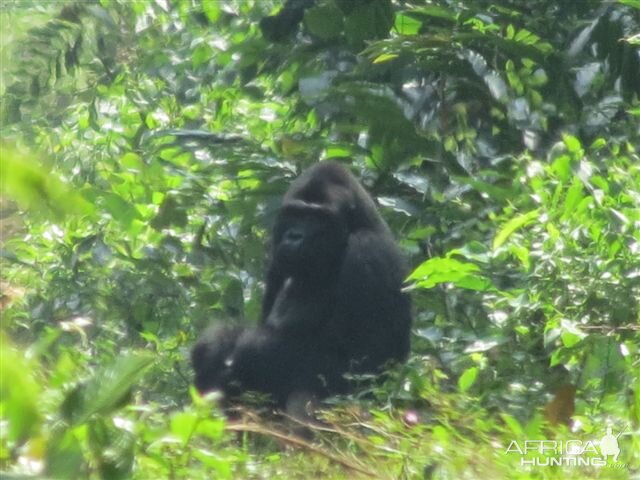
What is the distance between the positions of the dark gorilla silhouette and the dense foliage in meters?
0.14

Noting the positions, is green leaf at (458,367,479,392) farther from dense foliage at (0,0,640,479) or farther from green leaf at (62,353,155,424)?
green leaf at (62,353,155,424)

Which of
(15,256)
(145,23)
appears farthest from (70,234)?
(145,23)

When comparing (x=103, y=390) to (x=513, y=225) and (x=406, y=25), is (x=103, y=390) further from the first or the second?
(x=406, y=25)

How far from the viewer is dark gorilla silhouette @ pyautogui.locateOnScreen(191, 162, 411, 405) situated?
5.43 meters

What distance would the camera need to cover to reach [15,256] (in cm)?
660

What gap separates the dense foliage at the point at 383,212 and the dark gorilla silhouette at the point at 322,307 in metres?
0.14

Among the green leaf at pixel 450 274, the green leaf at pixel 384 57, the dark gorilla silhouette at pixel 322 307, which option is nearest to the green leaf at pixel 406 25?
the green leaf at pixel 384 57

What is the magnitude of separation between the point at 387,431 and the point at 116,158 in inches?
171

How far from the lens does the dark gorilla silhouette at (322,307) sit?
543cm

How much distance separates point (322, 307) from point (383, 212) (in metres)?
0.75

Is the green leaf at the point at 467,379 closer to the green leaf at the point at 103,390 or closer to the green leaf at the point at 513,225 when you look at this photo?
the green leaf at the point at 513,225

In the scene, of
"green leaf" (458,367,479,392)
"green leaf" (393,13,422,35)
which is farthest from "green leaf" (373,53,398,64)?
"green leaf" (458,367,479,392)

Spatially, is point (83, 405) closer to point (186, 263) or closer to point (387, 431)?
point (387, 431)

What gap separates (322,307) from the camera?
5.63 metres
